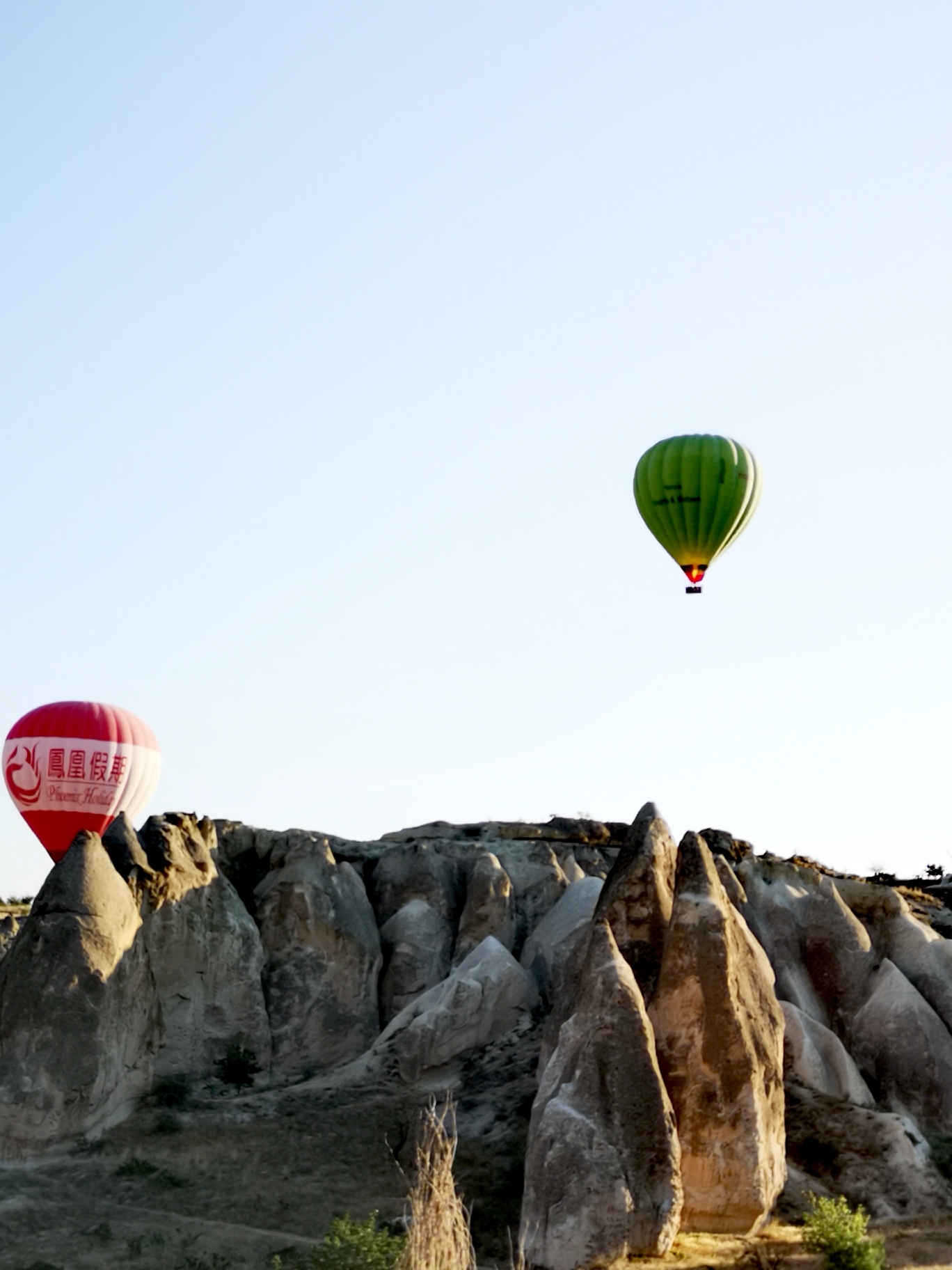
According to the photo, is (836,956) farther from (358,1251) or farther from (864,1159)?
(358,1251)

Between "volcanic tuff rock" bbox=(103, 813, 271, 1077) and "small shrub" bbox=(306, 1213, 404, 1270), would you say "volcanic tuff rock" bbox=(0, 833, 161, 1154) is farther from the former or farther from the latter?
"small shrub" bbox=(306, 1213, 404, 1270)

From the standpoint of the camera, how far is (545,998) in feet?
84.2

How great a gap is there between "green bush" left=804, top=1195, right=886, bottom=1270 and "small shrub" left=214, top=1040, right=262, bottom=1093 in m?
9.51

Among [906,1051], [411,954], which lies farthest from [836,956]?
[411,954]

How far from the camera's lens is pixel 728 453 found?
33.1 metres

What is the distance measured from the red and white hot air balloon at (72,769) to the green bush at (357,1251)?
2425 centimetres

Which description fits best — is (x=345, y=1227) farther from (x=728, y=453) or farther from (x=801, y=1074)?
(x=728, y=453)

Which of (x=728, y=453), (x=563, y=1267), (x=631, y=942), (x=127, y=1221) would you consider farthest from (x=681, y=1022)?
(x=728, y=453)

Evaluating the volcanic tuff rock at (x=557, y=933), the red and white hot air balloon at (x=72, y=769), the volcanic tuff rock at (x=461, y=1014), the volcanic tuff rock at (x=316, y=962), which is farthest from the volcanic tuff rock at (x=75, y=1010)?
the red and white hot air balloon at (x=72, y=769)

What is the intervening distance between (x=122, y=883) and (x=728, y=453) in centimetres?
1626

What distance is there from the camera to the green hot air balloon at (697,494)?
3309cm

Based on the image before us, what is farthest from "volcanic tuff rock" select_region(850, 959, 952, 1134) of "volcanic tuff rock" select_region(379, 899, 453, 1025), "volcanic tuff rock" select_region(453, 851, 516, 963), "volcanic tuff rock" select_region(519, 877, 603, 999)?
"volcanic tuff rock" select_region(379, 899, 453, 1025)

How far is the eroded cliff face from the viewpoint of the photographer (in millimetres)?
18969

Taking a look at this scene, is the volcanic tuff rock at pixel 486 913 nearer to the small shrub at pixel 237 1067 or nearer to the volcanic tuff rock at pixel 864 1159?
the small shrub at pixel 237 1067
